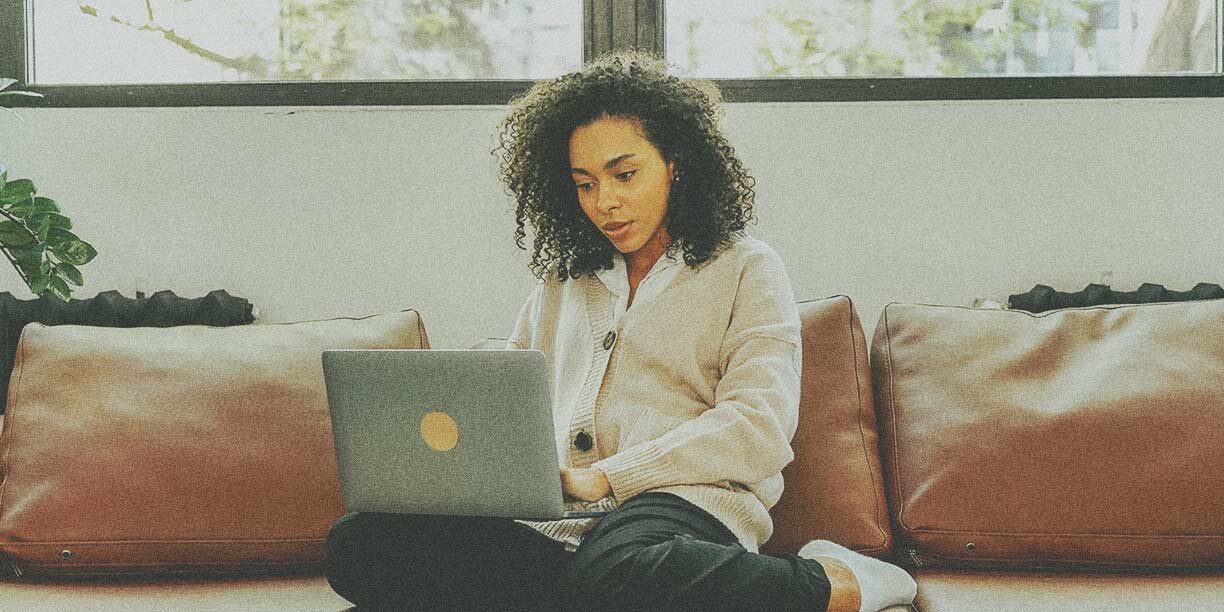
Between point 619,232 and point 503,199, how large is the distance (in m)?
0.57

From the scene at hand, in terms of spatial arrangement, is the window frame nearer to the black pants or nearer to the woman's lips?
the woman's lips

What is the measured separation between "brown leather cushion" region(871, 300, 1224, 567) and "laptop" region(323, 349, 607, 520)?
61 cm

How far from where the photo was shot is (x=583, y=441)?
141 centimetres

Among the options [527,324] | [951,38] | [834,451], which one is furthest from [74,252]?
[951,38]

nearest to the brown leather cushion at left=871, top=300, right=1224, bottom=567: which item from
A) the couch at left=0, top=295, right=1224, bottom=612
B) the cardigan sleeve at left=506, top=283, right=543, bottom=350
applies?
the couch at left=0, top=295, right=1224, bottom=612

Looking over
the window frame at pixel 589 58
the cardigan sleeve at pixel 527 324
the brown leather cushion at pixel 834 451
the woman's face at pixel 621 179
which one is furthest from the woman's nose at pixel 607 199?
the window frame at pixel 589 58

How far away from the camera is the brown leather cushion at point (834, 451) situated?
4.71 ft

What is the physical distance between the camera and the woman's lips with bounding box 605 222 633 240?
58.5 inches

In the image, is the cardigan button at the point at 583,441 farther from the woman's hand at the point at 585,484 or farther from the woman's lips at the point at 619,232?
the woman's lips at the point at 619,232

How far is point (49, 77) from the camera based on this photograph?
2.10 metres

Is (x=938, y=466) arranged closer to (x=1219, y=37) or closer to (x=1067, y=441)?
(x=1067, y=441)

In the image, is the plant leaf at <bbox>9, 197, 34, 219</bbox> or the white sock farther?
the plant leaf at <bbox>9, 197, 34, 219</bbox>

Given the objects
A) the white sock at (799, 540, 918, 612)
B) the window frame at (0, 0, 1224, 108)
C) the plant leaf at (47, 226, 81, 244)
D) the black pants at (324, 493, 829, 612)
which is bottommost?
the white sock at (799, 540, 918, 612)

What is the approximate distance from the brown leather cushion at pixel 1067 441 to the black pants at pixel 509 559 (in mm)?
342
